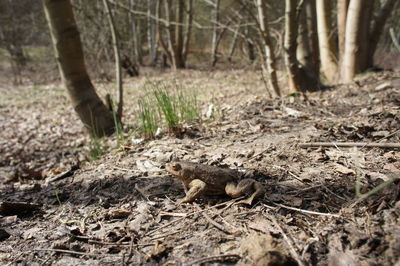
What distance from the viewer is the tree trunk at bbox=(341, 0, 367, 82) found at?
5887mm

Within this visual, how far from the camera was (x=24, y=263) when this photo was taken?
6.31 feet

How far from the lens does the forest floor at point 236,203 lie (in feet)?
5.78

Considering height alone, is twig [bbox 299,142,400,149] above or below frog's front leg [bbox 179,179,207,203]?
above

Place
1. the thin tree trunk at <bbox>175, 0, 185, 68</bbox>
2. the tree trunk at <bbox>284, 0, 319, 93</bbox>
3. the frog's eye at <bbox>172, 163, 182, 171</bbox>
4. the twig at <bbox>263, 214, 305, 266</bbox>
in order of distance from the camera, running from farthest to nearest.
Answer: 1. the thin tree trunk at <bbox>175, 0, 185, 68</bbox>
2. the tree trunk at <bbox>284, 0, 319, 93</bbox>
3. the frog's eye at <bbox>172, 163, 182, 171</bbox>
4. the twig at <bbox>263, 214, 305, 266</bbox>

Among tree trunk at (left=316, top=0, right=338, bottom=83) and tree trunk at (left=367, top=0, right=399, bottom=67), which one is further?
tree trunk at (left=316, top=0, right=338, bottom=83)

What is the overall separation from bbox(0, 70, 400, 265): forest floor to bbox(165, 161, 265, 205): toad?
7 cm

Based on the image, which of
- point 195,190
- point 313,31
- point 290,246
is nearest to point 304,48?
point 313,31

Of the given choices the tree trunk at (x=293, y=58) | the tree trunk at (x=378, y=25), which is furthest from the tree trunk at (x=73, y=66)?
the tree trunk at (x=378, y=25)

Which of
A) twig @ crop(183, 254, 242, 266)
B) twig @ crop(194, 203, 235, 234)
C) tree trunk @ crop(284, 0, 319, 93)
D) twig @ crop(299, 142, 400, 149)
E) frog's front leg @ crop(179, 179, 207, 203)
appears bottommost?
twig @ crop(183, 254, 242, 266)

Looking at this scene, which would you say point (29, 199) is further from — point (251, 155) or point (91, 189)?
point (251, 155)

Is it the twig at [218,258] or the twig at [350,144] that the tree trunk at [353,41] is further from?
the twig at [218,258]

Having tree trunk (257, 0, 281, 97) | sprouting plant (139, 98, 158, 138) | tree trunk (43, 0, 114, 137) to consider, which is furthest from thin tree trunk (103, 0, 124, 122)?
tree trunk (257, 0, 281, 97)

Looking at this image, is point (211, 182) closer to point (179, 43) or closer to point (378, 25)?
point (378, 25)

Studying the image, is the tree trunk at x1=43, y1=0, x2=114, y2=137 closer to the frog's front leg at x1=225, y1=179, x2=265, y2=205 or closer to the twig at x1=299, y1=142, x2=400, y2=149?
the frog's front leg at x1=225, y1=179, x2=265, y2=205
